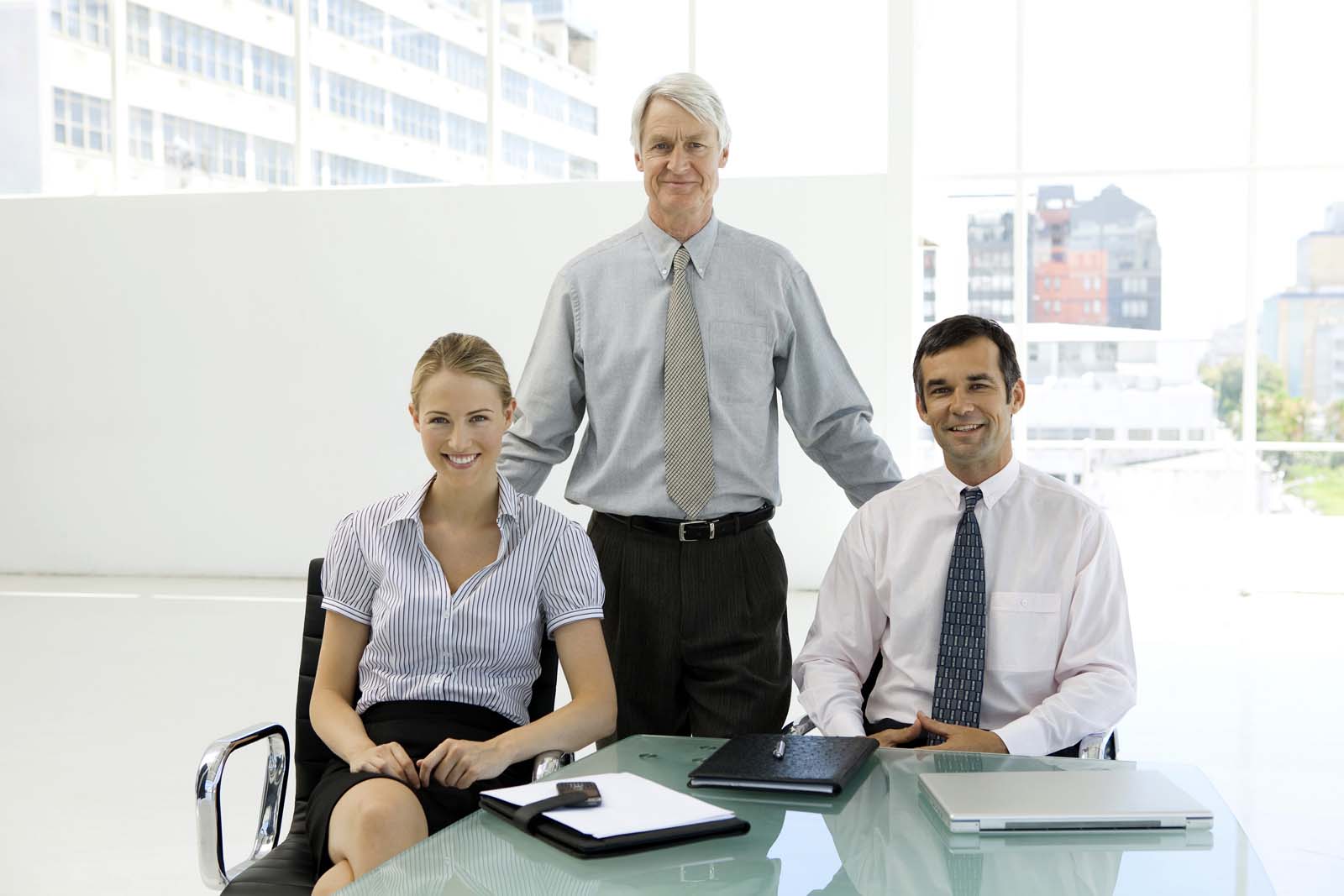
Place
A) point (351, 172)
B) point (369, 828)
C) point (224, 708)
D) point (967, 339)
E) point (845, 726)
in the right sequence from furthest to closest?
1. point (351, 172)
2. point (224, 708)
3. point (967, 339)
4. point (845, 726)
5. point (369, 828)

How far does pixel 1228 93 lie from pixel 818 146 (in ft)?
9.04

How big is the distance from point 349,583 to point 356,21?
7.68m

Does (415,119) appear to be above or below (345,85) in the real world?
below

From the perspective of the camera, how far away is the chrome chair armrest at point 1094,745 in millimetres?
2037

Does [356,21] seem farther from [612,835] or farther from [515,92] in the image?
[612,835]

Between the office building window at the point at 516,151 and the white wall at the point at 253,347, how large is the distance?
0.39 metres

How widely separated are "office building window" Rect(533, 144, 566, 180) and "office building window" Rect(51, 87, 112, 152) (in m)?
3.06

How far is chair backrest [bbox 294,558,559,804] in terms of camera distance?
2229mm

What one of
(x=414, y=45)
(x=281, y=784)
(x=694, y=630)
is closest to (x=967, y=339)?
(x=694, y=630)

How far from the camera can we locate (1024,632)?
2152mm

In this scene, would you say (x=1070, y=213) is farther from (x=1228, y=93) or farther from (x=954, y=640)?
(x=954, y=640)

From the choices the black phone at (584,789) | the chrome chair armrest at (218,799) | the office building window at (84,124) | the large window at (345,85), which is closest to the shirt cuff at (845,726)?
the black phone at (584,789)

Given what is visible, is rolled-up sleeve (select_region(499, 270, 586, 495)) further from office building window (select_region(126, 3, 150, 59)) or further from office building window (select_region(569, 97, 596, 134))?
office building window (select_region(126, 3, 150, 59))

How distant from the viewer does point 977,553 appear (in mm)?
2184
